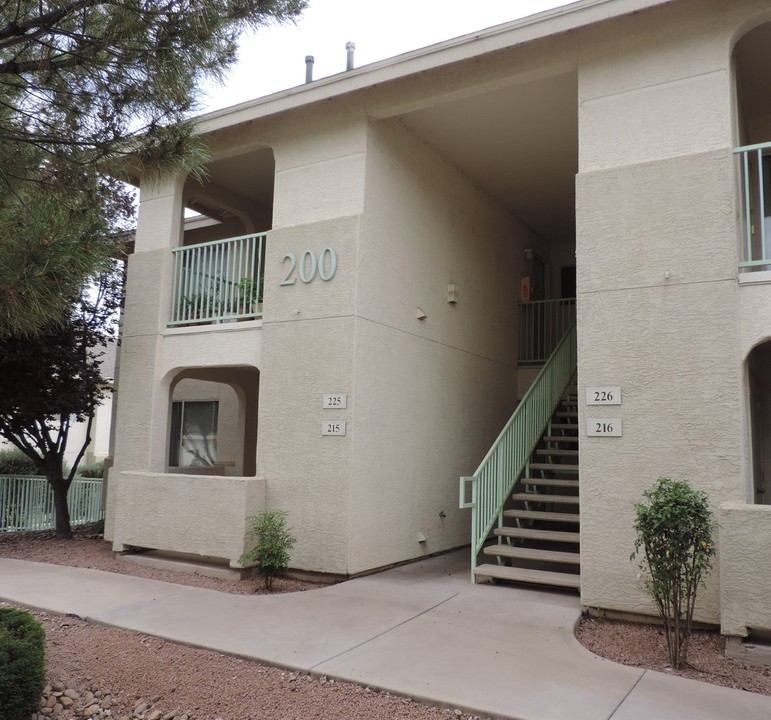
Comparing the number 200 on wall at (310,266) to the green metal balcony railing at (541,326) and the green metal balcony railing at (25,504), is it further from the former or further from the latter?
the green metal balcony railing at (25,504)

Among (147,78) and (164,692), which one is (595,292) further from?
(164,692)

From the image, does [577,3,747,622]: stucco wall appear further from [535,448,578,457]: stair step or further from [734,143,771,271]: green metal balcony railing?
[535,448,578,457]: stair step

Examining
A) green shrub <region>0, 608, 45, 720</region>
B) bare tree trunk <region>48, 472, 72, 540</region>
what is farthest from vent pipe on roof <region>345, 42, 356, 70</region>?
green shrub <region>0, 608, 45, 720</region>

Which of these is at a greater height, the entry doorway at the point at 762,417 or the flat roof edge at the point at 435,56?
the flat roof edge at the point at 435,56

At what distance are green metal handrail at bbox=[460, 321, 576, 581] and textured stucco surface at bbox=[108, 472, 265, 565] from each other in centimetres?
239

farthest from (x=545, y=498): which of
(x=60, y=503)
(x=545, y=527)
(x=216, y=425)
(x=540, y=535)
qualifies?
(x=216, y=425)

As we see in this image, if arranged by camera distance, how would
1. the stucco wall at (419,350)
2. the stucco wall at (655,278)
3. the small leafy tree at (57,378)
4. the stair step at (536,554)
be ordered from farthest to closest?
the small leafy tree at (57,378) < the stucco wall at (419,350) < the stair step at (536,554) < the stucco wall at (655,278)

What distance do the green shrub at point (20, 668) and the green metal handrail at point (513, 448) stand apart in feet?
13.5

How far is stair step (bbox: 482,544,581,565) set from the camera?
678cm

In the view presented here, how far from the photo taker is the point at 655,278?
5.98m

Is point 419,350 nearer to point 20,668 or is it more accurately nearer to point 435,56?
point 435,56

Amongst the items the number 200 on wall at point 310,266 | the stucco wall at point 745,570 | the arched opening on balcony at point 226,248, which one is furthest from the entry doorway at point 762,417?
the arched opening on balcony at point 226,248

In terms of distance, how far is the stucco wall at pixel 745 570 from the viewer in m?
4.80

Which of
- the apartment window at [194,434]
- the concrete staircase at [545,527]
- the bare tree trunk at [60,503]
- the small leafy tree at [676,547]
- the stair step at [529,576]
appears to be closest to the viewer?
the small leafy tree at [676,547]
